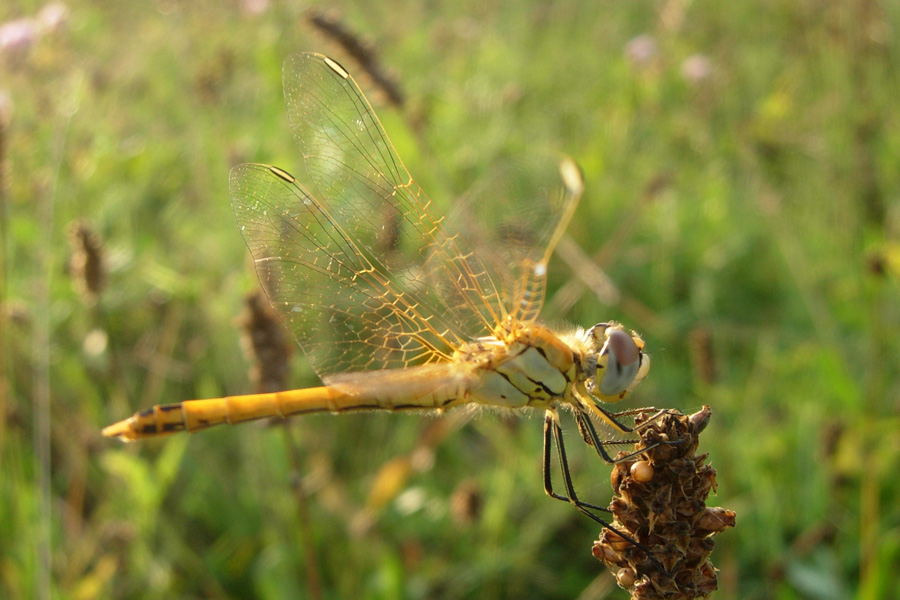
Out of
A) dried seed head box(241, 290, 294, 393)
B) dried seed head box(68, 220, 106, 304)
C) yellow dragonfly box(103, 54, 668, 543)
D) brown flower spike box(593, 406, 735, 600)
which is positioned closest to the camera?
brown flower spike box(593, 406, 735, 600)

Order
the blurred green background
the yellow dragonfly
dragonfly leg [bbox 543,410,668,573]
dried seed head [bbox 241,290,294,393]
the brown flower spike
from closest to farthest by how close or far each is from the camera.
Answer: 1. the brown flower spike
2. dragonfly leg [bbox 543,410,668,573]
3. the yellow dragonfly
4. dried seed head [bbox 241,290,294,393]
5. the blurred green background

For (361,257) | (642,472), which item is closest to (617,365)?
(642,472)

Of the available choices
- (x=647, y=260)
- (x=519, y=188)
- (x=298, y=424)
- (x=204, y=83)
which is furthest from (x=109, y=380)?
(x=647, y=260)

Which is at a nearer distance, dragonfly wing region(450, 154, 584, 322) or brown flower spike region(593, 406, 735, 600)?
brown flower spike region(593, 406, 735, 600)

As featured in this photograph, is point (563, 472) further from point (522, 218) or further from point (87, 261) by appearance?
point (87, 261)

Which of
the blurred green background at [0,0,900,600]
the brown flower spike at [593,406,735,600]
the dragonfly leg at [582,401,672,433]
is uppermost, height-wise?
the brown flower spike at [593,406,735,600]

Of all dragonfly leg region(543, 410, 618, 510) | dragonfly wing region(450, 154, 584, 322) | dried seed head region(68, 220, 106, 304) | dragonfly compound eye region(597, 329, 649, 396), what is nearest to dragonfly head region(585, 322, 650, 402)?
dragonfly compound eye region(597, 329, 649, 396)

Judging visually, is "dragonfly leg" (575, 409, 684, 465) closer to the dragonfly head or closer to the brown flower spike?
the dragonfly head
